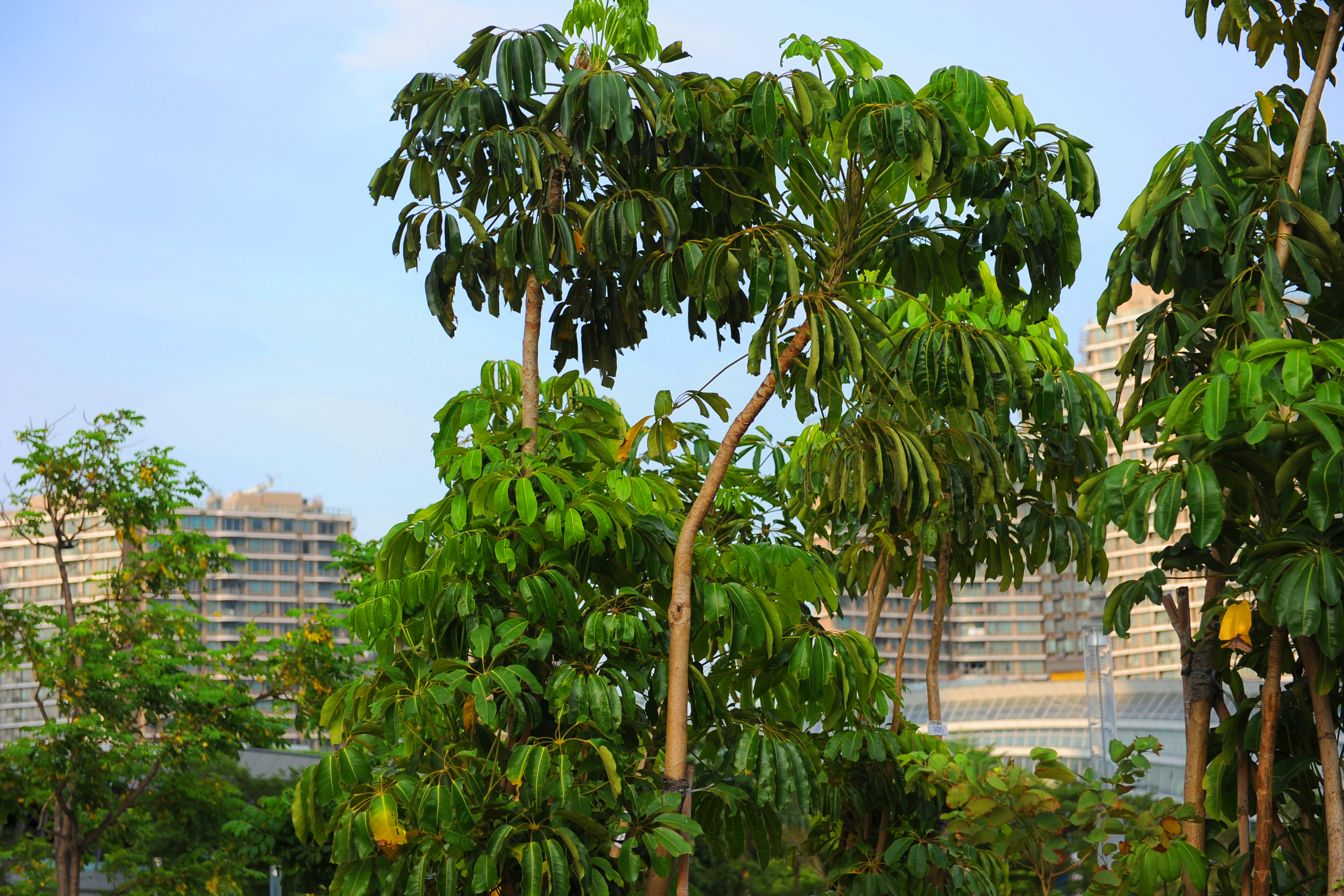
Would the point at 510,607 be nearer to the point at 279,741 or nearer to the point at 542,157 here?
the point at 542,157

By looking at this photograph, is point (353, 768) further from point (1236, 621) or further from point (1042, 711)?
point (1042, 711)

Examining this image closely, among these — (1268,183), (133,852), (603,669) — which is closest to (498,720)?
Answer: (603,669)

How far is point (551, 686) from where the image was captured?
4.71 metres

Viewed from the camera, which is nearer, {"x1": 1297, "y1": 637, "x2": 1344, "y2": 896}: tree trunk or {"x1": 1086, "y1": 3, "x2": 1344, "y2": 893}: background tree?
{"x1": 1086, "y1": 3, "x2": 1344, "y2": 893}: background tree

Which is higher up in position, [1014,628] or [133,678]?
[133,678]

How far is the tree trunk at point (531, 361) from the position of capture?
5348mm

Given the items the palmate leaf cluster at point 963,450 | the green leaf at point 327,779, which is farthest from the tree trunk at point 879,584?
the green leaf at point 327,779

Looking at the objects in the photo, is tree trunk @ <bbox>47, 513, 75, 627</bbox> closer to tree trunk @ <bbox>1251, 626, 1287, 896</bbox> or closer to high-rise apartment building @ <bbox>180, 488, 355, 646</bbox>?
tree trunk @ <bbox>1251, 626, 1287, 896</bbox>

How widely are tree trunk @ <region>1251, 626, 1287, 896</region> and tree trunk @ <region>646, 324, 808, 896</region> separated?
6.38ft

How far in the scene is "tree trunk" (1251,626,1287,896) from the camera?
411 centimetres

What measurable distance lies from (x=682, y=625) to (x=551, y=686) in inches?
21.0

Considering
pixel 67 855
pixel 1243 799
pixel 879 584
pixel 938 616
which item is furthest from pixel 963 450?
pixel 67 855

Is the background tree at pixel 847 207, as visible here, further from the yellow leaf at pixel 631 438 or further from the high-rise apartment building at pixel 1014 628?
the high-rise apartment building at pixel 1014 628

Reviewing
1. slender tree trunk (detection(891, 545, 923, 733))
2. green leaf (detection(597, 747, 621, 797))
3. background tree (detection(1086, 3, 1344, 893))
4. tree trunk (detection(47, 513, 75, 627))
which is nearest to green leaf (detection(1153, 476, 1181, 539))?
background tree (detection(1086, 3, 1344, 893))
